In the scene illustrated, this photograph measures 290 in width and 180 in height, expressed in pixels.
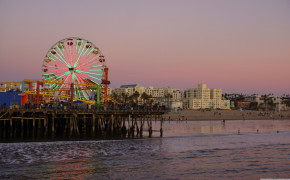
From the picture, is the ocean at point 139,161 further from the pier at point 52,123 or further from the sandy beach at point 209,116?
the sandy beach at point 209,116

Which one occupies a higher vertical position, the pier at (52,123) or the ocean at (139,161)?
the pier at (52,123)

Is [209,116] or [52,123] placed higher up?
[52,123]

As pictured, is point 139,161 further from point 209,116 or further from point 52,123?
point 209,116

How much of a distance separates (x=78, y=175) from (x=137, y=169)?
4128 millimetres

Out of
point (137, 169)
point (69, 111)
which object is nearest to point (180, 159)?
point (137, 169)

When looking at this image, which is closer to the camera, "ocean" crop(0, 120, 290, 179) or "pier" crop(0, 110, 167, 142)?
"ocean" crop(0, 120, 290, 179)

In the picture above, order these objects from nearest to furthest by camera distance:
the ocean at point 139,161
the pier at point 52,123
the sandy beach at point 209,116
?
the ocean at point 139,161
the pier at point 52,123
the sandy beach at point 209,116

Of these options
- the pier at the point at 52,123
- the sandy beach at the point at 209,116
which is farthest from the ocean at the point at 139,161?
the sandy beach at the point at 209,116

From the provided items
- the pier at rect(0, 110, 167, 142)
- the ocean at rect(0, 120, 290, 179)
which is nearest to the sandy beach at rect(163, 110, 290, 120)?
the pier at rect(0, 110, 167, 142)

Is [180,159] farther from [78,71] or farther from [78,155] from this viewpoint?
[78,71]

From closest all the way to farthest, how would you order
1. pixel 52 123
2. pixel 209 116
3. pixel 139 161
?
pixel 139 161 < pixel 52 123 < pixel 209 116

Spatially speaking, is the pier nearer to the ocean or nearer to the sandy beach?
the ocean

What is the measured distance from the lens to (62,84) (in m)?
54.0

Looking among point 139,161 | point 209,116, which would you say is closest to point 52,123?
point 139,161
